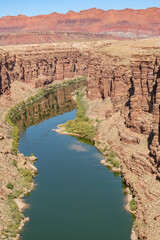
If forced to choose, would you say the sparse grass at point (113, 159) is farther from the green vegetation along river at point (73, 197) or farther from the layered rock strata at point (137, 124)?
the green vegetation along river at point (73, 197)

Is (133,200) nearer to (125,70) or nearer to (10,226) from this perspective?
(10,226)

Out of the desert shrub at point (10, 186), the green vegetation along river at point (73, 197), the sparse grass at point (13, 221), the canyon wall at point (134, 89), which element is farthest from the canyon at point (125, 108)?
the green vegetation along river at point (73, 197)

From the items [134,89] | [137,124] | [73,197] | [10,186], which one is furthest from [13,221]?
[134,89]

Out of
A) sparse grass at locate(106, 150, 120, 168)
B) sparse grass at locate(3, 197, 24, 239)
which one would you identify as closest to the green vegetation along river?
sparse grass at locate(3, 197, 24, 239)

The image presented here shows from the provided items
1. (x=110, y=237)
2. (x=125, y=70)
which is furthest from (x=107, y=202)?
(x=125, y=70)

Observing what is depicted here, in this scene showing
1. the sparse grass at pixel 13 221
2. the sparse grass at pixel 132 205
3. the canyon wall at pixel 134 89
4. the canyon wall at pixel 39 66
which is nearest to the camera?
the sparse grass at pixel 13 221

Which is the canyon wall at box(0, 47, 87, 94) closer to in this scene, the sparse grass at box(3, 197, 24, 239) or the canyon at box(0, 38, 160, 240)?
the canyon at box(0, 38, 160, 240)
